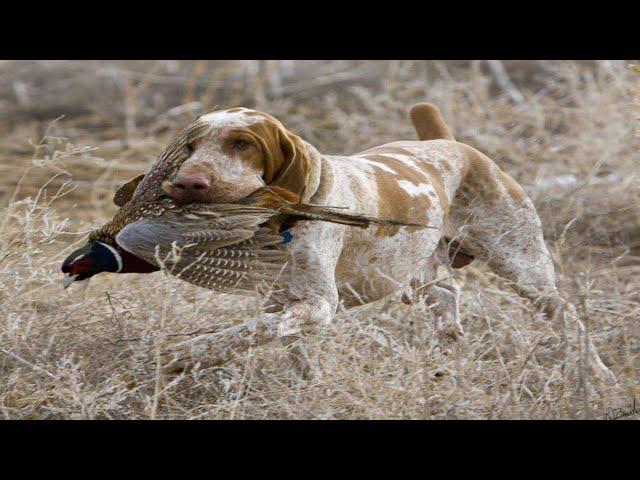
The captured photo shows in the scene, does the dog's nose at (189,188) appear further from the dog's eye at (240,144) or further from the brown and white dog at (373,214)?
the dog's eye at (240,144)

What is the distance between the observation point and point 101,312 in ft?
14.1

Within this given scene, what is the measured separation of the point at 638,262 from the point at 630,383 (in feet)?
7.52

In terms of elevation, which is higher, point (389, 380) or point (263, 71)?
point (389, 380)

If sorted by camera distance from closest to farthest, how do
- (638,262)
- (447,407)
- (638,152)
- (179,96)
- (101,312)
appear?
(447,407), (101,312), (638,262), (638,152), (179,96)

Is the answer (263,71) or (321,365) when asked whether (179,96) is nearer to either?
(263,71)

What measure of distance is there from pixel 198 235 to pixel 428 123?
5.62 ft

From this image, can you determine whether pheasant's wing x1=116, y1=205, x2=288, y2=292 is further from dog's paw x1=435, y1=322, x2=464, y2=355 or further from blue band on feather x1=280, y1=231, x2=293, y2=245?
dog's paw x1=435, y1=322, x2=464, y2=355

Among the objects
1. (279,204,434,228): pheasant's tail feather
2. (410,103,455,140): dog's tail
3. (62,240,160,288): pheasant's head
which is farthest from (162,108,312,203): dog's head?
(410,103,455,140): dog's tail

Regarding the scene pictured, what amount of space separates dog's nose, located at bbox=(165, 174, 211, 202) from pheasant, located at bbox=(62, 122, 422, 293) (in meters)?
0.03

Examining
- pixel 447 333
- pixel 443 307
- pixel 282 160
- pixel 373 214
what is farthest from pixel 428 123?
pixel 282 160

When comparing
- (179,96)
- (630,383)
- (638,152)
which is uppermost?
(630,383)

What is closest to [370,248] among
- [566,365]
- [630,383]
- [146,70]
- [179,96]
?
[566,365]

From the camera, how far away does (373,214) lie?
154 inches

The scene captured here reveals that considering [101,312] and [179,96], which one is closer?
[101,312]
